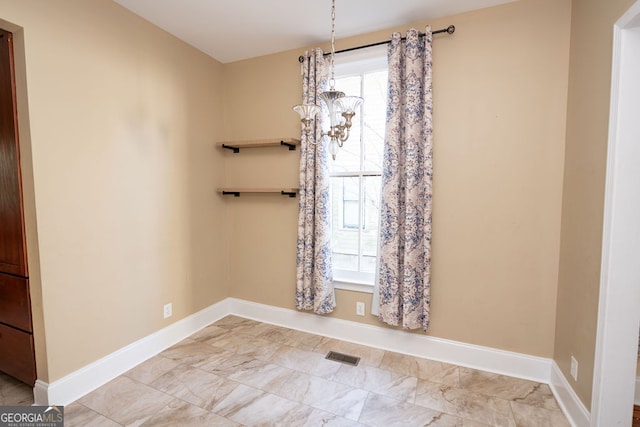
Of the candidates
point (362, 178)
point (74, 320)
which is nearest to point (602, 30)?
point (362, 178)

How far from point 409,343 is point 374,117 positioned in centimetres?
200

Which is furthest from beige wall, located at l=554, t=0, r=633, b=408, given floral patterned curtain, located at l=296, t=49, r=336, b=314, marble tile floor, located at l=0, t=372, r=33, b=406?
marble tile floor, located at l=0, t=372, r=33, b=406

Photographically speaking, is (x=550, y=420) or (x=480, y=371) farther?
(x=480, y=371)

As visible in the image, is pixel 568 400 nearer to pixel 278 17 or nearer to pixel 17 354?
pixel 278 17

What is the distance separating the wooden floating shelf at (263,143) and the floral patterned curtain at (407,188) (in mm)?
912

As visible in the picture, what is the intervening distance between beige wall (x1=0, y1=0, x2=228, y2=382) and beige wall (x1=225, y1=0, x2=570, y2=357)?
1665mm

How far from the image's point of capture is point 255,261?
316cm

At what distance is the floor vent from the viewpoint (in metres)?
2.40

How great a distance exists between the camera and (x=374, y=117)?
263cm

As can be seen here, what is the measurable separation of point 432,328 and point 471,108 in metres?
1.79

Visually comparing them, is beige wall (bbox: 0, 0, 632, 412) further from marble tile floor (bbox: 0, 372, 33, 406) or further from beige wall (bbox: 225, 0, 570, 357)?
marble tile floor (bbox: 0, 372, 33, 406)

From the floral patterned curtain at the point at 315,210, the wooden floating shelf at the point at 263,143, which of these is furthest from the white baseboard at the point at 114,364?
the wooden floating shelf at the point at 263,143

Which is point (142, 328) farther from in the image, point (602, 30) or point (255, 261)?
point (602, 30)

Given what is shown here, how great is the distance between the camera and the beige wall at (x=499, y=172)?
6.77 feet
